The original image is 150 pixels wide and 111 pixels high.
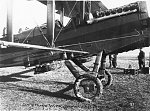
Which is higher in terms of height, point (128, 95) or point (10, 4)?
point (10, 4)

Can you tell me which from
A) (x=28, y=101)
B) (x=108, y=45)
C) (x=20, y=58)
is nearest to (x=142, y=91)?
(x=108, y=45)

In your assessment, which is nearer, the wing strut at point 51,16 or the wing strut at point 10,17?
the wing strut at point 10,17

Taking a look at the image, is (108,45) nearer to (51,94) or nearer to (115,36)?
(115,36)

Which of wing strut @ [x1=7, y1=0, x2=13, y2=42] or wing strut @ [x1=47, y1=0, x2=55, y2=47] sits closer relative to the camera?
wing strut @ [x1=7, y1=0, x2=13, y2=42]

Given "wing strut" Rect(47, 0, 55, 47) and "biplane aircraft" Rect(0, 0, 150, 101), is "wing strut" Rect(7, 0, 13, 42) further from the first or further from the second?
"wing strut" Rect(47, 0, 55, 47)

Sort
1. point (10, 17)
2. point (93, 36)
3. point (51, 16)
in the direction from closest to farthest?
point (10, 17), point (51, 16), point (93, 36)

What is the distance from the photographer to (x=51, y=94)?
223 inches

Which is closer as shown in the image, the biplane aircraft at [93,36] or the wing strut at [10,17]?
the wing strut at [10,17]

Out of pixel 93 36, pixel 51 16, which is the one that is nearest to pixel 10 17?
pixel 51 16

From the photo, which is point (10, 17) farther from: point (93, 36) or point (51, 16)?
point (93, 36)

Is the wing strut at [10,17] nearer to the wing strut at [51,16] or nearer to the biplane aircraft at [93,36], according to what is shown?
the biplane aircraft at [93,36]

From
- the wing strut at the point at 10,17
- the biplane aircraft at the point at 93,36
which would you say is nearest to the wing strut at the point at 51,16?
the biplane aircraft at the point at 93,36

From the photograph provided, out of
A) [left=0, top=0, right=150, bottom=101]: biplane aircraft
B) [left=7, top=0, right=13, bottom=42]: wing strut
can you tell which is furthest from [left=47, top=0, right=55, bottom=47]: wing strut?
[left=7, top=0, right=13, bottom=42]: wing strut

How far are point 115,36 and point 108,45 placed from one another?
0.35m
